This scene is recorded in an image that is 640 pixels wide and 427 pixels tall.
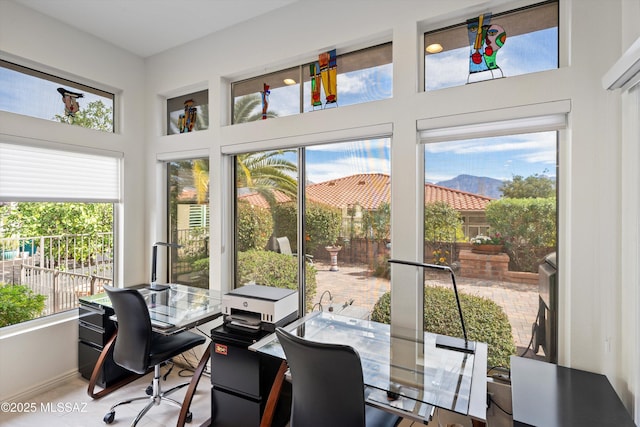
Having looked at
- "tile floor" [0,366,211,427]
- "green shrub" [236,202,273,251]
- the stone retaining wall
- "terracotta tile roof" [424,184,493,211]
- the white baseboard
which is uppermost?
"terracotta tile roof" [424,184,493,211]

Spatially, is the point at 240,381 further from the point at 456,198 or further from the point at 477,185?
the point at 477,185

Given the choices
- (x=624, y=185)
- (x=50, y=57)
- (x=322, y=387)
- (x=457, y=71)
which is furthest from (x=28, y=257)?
(x=624, y=185)

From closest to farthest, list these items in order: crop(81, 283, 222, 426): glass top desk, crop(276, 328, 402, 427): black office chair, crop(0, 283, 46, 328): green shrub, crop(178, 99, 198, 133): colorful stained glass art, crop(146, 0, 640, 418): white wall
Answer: crop(276, 328, 402, 427): black office chair < crop(146, 0, 640, 418): white wall < crop(81, 283, 222, 426): glass top desk < crop(0, 283, 46, 328): green shrub < crop(178, 99, 198, 133): colorful stained glass art

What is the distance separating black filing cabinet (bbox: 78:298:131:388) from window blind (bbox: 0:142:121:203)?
3.15ft

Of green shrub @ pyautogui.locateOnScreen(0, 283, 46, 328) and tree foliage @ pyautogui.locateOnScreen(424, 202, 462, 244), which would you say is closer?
tree foliage @ pyautogui.locateOnScreen(424, 202, 462, 244)

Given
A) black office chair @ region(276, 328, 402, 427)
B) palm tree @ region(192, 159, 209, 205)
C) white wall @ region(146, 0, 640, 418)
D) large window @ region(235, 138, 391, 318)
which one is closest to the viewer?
black office chair @ region(276, 328, 402, 427)

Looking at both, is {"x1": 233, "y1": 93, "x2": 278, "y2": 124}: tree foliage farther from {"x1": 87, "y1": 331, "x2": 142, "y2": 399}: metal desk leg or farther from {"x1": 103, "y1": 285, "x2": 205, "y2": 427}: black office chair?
{"x1": 87, "y1": 331, "x2": 142, "y2": 399}: metal desk leg

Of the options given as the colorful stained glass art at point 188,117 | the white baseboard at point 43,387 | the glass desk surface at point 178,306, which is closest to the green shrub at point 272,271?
the glass desk surface at point 178,306

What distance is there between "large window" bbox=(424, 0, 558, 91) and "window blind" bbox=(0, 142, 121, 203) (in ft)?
9.87

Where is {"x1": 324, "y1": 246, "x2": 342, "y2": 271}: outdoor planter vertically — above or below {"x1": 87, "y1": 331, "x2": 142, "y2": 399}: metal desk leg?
above

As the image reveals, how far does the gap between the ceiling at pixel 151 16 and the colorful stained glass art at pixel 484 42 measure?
138cm

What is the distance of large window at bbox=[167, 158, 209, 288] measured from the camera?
316cm

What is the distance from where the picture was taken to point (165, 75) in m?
3.28

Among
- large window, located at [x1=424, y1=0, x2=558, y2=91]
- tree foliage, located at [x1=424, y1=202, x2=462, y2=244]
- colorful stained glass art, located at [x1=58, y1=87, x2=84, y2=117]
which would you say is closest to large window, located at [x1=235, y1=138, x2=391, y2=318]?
tree foliage, located at [x1=424, y1=202, x2=462, y2=244]
